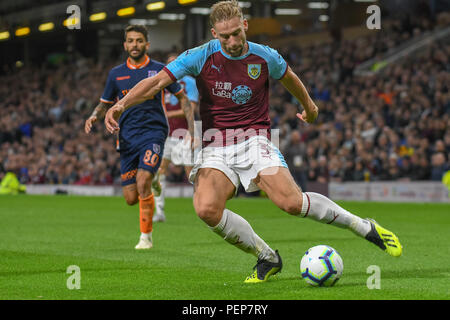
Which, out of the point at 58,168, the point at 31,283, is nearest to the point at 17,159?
the point at 58,168

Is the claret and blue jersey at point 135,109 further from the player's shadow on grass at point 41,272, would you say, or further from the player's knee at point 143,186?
the player's shadow on grass at point 41,272

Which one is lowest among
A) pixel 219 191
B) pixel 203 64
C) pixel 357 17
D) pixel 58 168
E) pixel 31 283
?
pixel 58 168

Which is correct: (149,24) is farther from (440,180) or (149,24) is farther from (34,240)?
(34,240)

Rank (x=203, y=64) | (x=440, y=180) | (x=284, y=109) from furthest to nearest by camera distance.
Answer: (x=284, y=109) < (x=440, y=180) < (x=203, y=64)

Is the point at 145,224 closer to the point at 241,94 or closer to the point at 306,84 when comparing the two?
the point at 241,94

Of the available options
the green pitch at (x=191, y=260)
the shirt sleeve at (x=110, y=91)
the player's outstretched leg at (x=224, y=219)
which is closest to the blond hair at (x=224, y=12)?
the player's outstretched leg at (x=224, y=219)

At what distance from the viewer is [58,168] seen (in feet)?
88.7

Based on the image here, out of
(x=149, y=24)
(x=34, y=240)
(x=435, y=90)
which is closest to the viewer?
(x=34, y=240)

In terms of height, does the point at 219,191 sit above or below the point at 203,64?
below

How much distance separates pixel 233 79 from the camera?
6.11 m

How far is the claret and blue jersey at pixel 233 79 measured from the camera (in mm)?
6102

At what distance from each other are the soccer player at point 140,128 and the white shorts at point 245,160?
2.57 metres

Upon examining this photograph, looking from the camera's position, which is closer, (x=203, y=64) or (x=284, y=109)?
(x=203, y=64)
